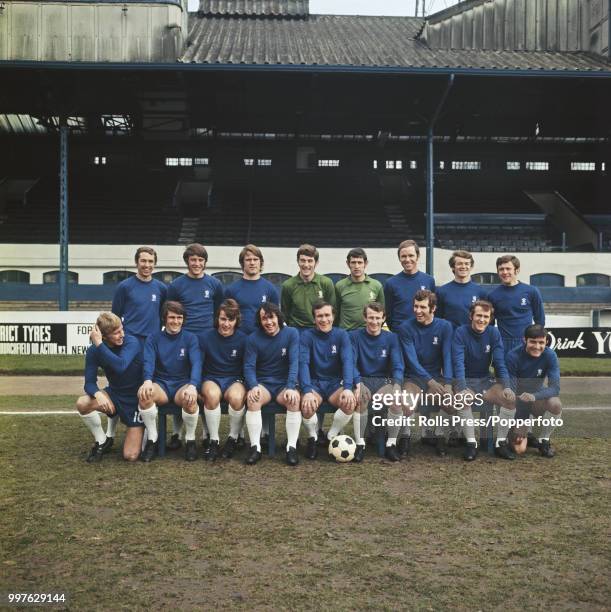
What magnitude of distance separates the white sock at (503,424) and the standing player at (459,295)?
107cm

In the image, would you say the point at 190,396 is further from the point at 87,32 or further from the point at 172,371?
the point at 87,32

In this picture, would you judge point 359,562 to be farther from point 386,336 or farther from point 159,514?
point 386,336

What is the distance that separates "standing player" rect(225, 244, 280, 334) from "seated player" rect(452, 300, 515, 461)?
2.09 m

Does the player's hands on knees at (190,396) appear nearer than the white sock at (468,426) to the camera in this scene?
Yes

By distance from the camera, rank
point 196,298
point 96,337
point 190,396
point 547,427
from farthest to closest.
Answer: point 196,298 < point 547,427 < point 190,396 < point 96,337

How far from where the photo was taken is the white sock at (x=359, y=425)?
275 inches

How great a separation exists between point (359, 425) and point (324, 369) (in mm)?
683

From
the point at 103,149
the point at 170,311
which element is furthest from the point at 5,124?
the point at 170,311

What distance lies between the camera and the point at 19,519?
5.02 meters

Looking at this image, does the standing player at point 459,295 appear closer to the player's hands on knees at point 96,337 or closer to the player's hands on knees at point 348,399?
the player's hands on knees at point 348,399

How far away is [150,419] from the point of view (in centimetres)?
682

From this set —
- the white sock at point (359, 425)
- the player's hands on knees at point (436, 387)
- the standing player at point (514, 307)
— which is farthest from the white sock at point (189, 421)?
the standing player at point (514, 307)

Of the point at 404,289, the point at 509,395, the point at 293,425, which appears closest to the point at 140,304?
the point at 293,425

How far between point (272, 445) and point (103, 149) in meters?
27.5
